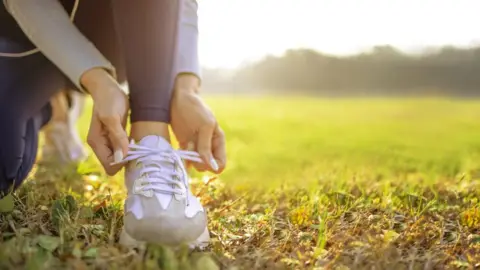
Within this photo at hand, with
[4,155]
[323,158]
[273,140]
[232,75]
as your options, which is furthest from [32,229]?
[232,75]

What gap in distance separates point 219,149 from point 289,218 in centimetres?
20

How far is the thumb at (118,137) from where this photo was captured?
1126mm

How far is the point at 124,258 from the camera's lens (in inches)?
37.9

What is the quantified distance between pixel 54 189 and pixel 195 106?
1.64ft

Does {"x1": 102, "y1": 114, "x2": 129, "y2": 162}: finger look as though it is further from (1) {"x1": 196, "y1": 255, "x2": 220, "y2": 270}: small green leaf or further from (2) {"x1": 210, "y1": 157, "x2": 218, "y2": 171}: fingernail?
(1) {"x1": 196, "y1": 255, "x2": 220, "y2": 270}: small green leaf

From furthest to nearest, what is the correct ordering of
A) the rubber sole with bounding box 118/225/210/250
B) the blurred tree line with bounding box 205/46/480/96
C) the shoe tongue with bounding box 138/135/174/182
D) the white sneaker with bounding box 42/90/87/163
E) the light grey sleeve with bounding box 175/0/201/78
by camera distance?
the blurred tree line with bounding box 205/46/480/96
the white sneaker with bounding box 42/90/87/163
the light grey sleeve with bounding box 175/0/201/78
the shoe tongue with bounding box 138/135/174/182
the rubber sole with bounding box 118/225/210/250

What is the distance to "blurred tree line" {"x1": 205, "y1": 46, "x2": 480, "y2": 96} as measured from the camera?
6.56m

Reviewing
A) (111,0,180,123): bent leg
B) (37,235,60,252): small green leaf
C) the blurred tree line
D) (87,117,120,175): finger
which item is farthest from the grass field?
the blurred tree line

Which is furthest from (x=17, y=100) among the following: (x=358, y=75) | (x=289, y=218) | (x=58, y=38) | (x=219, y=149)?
(x=358, y=75)

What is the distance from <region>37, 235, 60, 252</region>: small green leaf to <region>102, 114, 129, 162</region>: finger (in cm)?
19

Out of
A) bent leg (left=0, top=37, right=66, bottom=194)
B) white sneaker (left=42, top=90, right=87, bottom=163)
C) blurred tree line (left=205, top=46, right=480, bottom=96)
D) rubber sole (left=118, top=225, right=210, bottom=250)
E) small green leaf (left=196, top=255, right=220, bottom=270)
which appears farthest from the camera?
blurred tree line (left=205, top=46, right=480, bottom=96)

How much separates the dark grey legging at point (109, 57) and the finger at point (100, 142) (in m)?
0.07

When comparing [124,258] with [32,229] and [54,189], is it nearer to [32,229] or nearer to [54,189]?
[32,229]

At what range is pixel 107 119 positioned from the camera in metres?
1.13
